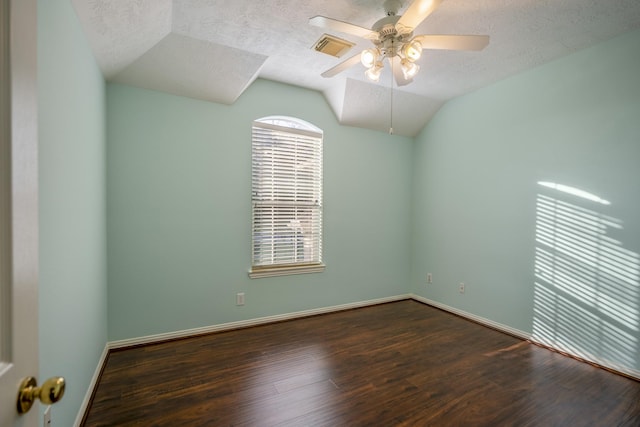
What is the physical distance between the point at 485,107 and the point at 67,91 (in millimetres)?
3757

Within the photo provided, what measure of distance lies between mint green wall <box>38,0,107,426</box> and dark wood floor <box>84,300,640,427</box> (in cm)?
39

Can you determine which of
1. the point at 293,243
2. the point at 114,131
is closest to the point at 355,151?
the point at 293,243

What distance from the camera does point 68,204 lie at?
1.53 m

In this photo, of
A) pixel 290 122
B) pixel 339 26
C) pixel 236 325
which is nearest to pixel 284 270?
pixel 236 325

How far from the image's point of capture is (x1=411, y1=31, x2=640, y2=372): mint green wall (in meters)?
2.35

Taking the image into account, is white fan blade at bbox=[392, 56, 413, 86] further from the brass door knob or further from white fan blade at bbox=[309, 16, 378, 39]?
the brass door knob

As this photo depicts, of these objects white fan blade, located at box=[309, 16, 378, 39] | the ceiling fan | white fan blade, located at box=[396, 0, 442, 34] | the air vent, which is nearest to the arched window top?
the air vent

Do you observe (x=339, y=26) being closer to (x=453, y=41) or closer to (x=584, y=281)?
(x=453, y=41)

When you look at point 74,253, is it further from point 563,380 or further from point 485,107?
point 485,107

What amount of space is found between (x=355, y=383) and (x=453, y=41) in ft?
7.83

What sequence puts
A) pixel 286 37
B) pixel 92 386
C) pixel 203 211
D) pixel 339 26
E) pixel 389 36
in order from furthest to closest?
pixel 203 211 → pixel 286 37 → pixel 92 386 → pixel 389 36 → pixel 339 26

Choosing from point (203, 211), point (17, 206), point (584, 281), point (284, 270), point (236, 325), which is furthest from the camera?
point (284, 270)

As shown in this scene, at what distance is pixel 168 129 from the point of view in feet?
9.04

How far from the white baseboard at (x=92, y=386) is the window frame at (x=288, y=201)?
4.48ft
